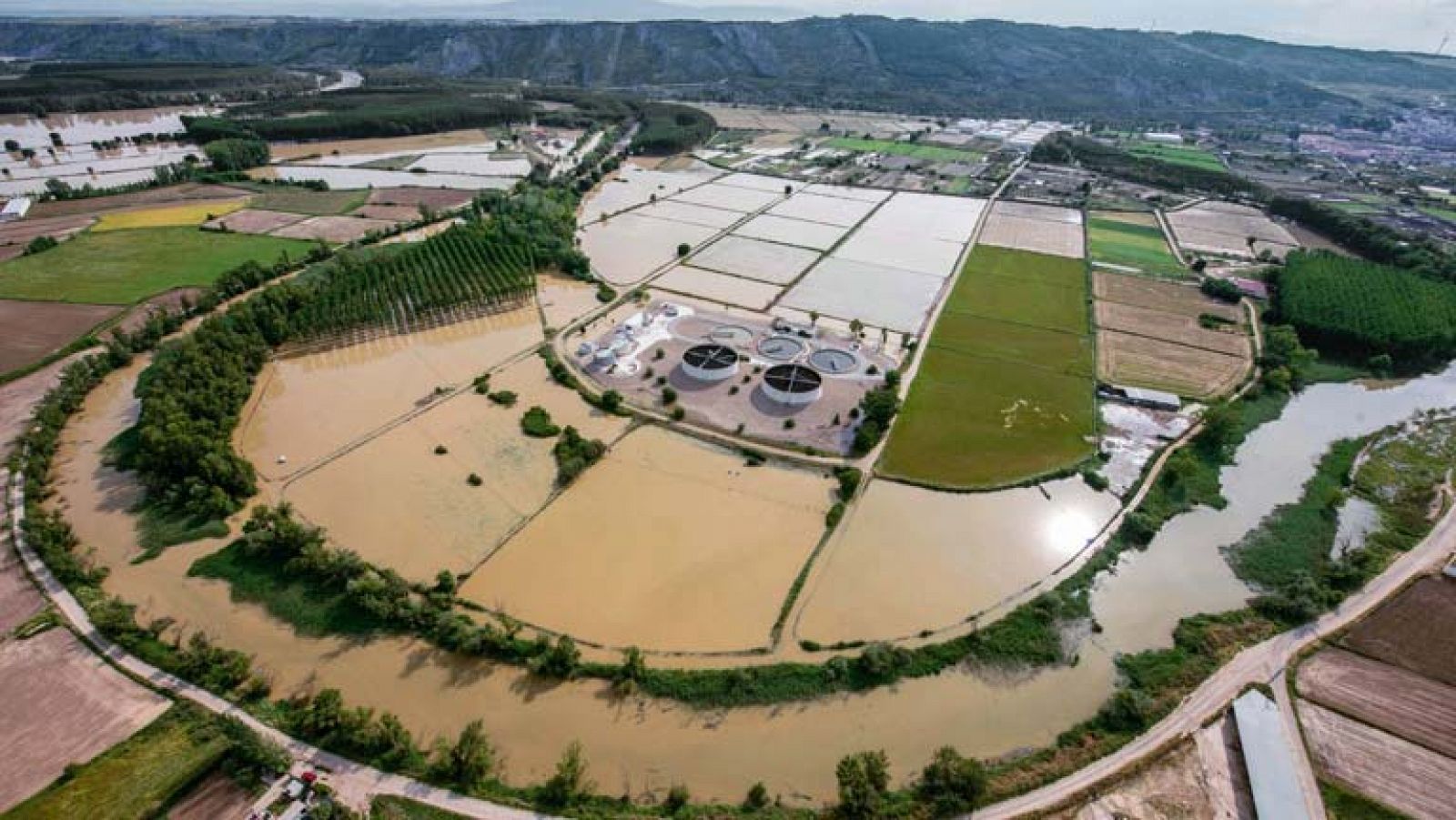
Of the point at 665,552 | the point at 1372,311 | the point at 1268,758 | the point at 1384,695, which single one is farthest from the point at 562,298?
the point at 1372,311

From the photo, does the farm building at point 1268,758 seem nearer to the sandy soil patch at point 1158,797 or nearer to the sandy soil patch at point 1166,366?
the sandy soil patch at point 1158,797

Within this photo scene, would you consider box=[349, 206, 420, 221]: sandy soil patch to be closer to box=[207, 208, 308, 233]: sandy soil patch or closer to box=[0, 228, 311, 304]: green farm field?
box=[207, 208, 308, 233]: sandy soil patch

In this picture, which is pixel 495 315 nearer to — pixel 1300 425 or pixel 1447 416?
pixel 1300 425

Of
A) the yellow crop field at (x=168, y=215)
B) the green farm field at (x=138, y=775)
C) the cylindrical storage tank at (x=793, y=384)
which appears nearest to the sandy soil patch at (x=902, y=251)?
the cylindrical storage tank at (x=793, y=384)

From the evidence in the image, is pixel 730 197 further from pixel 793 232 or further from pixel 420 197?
pixel 420 197

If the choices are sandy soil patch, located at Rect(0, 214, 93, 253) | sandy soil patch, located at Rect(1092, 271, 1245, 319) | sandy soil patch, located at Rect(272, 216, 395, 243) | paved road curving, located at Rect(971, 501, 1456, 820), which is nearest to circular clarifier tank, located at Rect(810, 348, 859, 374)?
paved road curving, located at Rect(971, 501, 1456, 820)

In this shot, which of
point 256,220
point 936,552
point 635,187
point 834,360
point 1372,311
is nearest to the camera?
point 936,552
